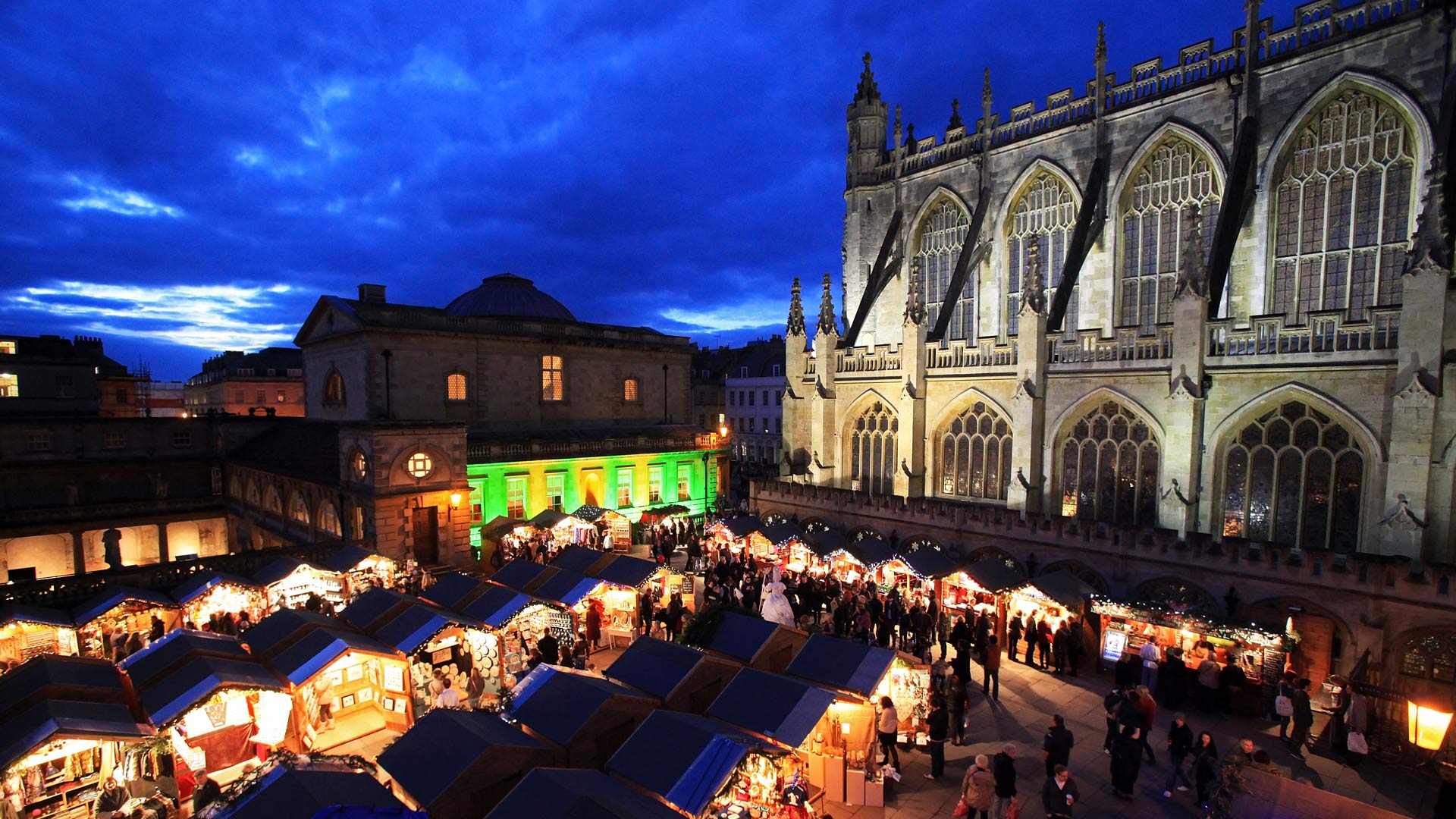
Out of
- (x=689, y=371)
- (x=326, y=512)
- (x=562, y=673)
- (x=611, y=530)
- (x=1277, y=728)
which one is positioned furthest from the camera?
(x=689, y=371)

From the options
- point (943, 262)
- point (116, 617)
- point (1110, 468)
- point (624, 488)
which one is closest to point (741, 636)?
point (1110, 468)

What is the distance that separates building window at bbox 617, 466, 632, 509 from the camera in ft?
101

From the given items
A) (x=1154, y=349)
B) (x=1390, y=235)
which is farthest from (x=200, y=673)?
(x=1390, y=235)

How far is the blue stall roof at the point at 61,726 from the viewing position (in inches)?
324

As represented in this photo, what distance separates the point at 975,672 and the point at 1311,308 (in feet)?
47.0

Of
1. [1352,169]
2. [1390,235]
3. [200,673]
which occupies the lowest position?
[200,673]

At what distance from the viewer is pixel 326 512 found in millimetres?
24016

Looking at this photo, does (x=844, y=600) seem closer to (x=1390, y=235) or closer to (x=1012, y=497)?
(x=1012, y=497)

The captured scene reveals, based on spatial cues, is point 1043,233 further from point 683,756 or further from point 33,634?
point 33,634

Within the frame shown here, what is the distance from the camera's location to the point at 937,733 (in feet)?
33.3

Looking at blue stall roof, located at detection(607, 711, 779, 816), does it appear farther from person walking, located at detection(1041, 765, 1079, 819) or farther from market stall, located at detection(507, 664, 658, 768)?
person walking, located at detection(1041, 765, 1079, 819)

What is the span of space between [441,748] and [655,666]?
3.45 metres

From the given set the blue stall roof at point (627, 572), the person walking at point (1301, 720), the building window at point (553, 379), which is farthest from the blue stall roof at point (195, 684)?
the building window at point (553, 379)

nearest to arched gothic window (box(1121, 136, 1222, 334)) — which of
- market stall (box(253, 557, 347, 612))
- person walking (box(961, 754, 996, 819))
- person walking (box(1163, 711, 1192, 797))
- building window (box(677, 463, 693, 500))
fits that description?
person walking (box(1163, 711, 1192, 797))
